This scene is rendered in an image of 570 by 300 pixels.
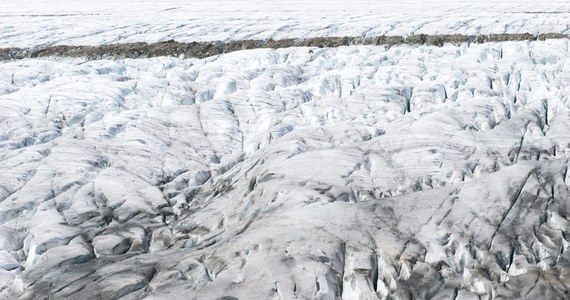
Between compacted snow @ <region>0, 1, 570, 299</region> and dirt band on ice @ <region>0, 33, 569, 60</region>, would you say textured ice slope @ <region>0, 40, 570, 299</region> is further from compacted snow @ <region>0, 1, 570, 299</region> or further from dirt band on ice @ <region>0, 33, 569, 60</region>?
dirt band on ice @ <region>0, 33, 569, 60</region>

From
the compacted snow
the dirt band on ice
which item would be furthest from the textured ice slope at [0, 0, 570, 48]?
the compacted snow

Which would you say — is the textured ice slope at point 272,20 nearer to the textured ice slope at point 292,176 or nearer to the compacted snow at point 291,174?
the compacted snow at point 291,174

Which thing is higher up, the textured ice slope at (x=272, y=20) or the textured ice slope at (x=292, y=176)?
the textured ice slope at (x=272, y=20)

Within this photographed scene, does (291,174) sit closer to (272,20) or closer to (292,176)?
(292,176)

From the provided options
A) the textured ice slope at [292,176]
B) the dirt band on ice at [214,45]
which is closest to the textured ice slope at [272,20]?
the dirt band on ice at [214,45]

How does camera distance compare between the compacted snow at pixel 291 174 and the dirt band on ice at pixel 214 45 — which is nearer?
the compacted snow at pixel 291 174

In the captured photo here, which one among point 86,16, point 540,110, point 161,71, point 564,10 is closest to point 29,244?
point 161,71

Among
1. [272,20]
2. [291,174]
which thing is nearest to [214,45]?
[272,20]

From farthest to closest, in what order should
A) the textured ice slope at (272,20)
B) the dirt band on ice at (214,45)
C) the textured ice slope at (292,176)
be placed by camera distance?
the textured ice slope at (272,20) → the dirt band on ice at (214,45) → the textured ice slope at (292,176)
